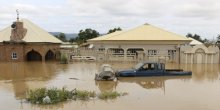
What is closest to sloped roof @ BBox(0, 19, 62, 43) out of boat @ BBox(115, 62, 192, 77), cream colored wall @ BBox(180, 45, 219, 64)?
cream colored wall @ BBox(180, 45, 219, 64)

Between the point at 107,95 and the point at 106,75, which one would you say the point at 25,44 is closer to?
the point at 106,75

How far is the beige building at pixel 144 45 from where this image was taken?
38.5 metres

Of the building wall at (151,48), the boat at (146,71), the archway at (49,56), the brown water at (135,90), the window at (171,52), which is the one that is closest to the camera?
the brown water at (135,90)

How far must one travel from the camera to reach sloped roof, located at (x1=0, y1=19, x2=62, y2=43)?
3978cm

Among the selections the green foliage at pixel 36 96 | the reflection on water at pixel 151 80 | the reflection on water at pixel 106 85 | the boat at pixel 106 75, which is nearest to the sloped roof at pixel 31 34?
the boat at pixel 106 75

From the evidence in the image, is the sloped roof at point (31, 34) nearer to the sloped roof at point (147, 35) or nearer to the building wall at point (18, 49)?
the building wall at point (18, 49)

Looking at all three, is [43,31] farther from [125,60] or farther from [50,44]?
[125,60]

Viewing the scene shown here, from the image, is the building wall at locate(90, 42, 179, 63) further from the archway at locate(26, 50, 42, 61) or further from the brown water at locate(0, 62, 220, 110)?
the brown water at locate(0, 62, 220, 110)

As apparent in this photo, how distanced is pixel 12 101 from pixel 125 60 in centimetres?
2325

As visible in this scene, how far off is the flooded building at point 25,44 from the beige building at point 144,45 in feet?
18.3

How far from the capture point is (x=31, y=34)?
40656 mm

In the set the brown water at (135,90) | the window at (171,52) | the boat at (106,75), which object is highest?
the window at (171,52)

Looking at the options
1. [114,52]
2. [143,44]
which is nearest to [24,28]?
[114,52]

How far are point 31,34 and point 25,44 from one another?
1.82 meters
